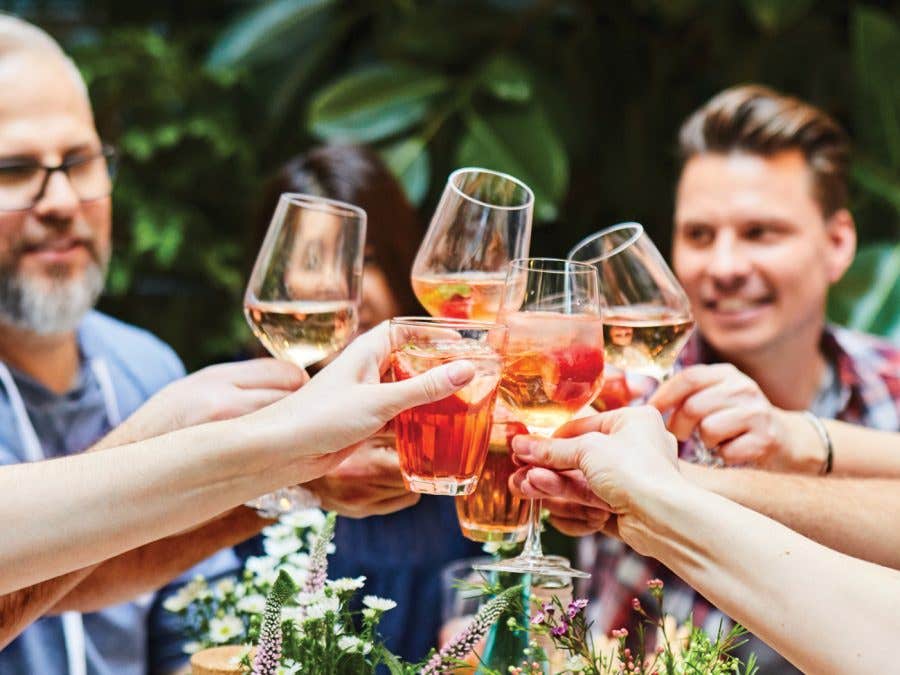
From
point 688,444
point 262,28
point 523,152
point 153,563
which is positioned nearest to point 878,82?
point 523,152

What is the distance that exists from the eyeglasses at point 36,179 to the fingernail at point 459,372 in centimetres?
123

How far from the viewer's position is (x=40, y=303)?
2074 millimetres

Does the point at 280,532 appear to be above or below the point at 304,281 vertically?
below

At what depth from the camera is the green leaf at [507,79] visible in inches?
136

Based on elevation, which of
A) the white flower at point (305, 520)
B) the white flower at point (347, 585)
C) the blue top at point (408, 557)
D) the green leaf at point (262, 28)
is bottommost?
the blue top at point (408, 557)

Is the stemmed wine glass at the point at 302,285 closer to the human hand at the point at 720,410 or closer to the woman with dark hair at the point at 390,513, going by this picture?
the human hand at the point at 720,410

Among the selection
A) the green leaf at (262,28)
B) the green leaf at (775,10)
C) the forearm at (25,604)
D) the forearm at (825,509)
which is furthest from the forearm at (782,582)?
the green leaf at (262,28)

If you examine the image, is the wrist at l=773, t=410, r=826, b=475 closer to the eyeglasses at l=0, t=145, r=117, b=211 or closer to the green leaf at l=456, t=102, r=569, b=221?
the eyeglasses at l=0, t=145, r=117, b=211

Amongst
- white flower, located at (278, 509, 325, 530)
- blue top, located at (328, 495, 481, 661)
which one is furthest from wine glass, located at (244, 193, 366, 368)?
blue top, located at (328, 495, 481, 661)

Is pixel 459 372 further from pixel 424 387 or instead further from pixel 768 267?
pixel 768 267

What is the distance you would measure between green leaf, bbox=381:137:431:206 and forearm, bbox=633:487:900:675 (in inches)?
97.2

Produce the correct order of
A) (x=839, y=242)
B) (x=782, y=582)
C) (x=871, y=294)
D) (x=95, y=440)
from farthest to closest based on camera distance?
(x=871, y=294)
(x=839, y=242)
(x=95, y=440)
(x=782, y=582)

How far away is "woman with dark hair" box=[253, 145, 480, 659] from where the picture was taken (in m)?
2.40

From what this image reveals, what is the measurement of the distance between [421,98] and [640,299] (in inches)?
91.6
